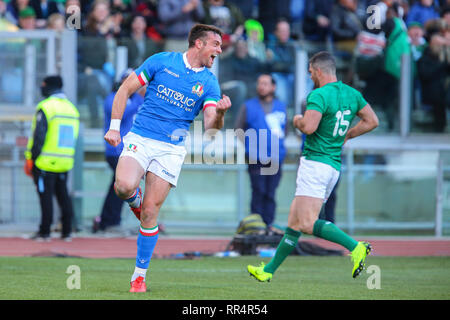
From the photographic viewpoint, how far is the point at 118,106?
7629 mm

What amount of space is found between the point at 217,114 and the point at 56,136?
6.29m

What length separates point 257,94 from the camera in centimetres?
1502

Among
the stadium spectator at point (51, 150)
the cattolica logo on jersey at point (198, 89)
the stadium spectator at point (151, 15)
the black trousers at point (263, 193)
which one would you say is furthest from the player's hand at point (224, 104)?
the stadium spectator at point (151, 15)

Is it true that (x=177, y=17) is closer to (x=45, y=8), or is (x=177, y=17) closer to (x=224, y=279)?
(x=45, y=8)

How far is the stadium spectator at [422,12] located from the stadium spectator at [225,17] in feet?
11.5

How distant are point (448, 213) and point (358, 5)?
4.92m

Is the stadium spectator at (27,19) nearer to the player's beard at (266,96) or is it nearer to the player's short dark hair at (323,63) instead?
the player's beard at (266,96)

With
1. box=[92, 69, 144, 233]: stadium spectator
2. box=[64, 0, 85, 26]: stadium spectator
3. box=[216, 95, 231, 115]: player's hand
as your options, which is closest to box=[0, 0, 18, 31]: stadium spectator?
box=[64, 0, 85, 26]: stadium spectator

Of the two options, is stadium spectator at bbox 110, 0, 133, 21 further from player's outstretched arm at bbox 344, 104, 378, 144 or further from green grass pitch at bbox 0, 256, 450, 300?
player's outstretched arm at bbox 344, 104, 378, 144

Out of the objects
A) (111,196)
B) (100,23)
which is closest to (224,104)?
(111,196)

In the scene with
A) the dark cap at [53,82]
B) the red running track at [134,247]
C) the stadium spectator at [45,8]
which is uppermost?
the stadium spectator at [45,8]

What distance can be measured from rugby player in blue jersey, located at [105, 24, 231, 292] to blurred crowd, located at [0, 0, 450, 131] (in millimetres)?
6797

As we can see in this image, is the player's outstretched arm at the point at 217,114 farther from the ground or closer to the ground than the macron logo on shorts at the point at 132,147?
farther from the ground

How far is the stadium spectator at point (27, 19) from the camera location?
52.2ft
